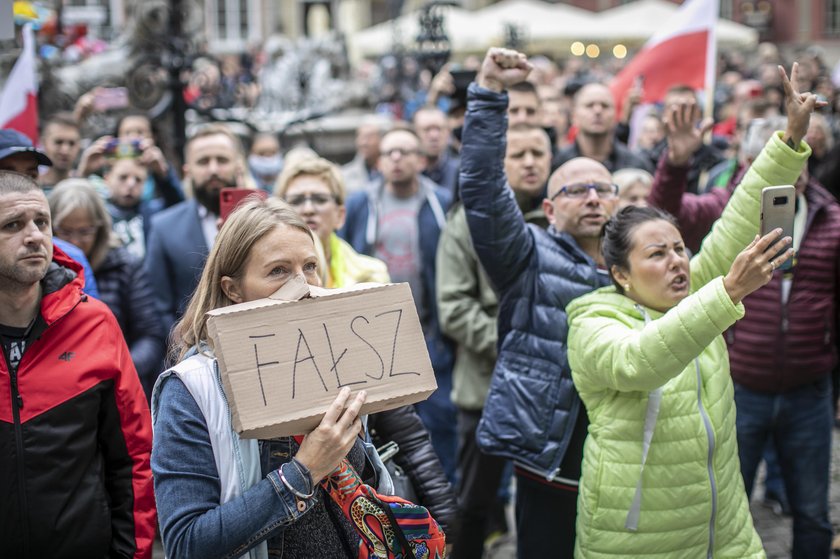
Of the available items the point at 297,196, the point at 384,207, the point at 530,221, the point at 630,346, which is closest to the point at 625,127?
the point at 384,207

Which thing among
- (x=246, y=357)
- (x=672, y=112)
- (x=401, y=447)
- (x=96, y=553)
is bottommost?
(x=96, y=553)

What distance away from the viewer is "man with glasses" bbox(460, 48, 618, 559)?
3.26 meters

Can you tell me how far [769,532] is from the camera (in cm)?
510

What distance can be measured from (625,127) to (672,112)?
3999 millimetres

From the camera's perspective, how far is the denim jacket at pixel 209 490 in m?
2.05

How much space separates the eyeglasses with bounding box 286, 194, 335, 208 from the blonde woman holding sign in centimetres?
181

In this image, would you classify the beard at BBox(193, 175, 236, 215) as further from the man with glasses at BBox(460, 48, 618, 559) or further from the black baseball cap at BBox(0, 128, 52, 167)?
the man with glasses at BBox(460, 48, 618, 559)

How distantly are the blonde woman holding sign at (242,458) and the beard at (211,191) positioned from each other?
8.07ft

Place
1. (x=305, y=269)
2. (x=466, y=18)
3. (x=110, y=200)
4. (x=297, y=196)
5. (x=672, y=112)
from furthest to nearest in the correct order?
(x=466, y=18), (x=110, y=200), (x=297, y=196), (x=672, y=112), (x=305, y=269)

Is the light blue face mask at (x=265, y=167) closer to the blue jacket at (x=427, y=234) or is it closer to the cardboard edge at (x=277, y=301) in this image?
the blue jacket at (x=427, y=234)

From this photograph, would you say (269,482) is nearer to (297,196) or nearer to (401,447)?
(401,447)

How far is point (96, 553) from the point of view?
104 inches

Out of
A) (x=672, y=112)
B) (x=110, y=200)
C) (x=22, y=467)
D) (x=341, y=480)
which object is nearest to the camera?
(x=341, y=480)

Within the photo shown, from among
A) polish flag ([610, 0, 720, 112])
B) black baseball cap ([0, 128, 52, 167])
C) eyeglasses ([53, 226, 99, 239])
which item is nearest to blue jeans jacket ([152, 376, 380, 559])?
black baseball cap ([0, 128, 52, 167])
